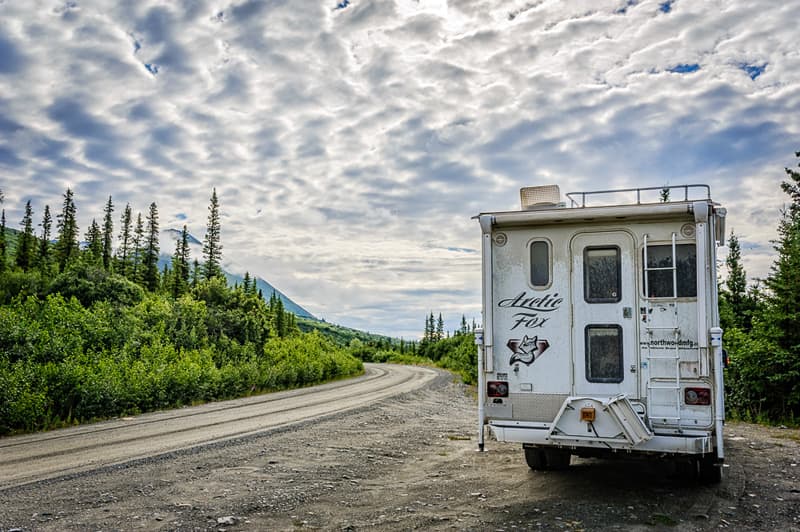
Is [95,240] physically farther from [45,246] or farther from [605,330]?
[605,330]

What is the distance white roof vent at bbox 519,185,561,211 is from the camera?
8.38 meters

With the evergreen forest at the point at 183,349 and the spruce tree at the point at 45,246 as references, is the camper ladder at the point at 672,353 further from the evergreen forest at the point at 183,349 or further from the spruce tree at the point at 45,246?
the spruce tree at the point at 45,246

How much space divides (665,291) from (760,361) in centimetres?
976

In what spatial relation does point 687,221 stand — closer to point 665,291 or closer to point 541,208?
point 665,291

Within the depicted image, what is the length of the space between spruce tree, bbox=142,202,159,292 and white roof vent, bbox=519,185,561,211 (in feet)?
195

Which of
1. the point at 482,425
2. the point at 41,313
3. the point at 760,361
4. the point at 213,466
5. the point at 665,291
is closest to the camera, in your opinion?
the point at 665,291

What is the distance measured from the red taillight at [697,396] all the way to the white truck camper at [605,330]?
1cm

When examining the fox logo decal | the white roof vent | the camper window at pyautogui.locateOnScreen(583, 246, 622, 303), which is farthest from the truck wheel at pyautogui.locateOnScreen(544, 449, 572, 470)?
the white roof vent

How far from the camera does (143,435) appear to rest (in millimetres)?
13102

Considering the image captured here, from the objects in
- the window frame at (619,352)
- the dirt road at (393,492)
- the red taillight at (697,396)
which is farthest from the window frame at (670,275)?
the dirt road at (393,492)

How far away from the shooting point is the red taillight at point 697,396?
Answer: 23.1 feet

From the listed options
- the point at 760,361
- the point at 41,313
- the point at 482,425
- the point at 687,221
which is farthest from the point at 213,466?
the point at 41,313

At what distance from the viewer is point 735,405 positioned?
16188mm

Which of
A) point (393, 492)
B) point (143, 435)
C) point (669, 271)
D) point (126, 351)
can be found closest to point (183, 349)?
point (126, 351)
